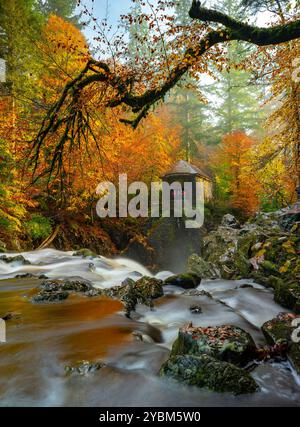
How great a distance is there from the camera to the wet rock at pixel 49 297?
619 cm

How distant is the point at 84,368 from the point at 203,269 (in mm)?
8059

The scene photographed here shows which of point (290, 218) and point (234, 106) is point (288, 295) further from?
point (234, 106)

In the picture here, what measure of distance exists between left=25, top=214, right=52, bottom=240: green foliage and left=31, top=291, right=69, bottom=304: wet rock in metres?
8.66

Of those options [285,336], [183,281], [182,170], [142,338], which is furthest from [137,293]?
[182,170]

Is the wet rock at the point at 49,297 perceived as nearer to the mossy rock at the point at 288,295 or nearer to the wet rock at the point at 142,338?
the wet rock at the point at 142,338

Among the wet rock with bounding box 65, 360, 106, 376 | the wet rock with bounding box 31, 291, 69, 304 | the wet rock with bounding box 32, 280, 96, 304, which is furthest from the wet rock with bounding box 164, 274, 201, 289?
the wet rock with bounding box 65, 360, 106, 376

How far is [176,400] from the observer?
120 inches

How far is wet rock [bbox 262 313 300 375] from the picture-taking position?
3.78m

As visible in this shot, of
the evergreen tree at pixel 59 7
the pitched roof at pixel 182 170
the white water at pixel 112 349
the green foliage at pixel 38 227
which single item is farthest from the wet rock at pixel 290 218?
the evergreen tree at pixel 59 7

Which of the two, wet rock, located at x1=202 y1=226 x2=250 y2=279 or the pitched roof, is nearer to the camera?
wet rock, located at x1=202 y1=226 x2=250 y2=279

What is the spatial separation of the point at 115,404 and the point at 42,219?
13.5 metres

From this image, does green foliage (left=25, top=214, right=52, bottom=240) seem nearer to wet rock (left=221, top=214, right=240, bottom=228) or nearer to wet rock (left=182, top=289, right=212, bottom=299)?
wet rock (left=182, top=289, right=212, bottom=299)
